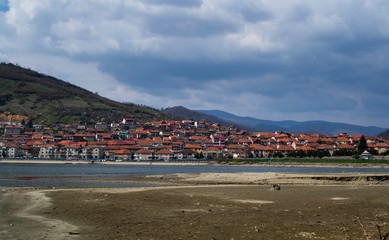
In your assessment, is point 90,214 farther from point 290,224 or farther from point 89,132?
point 89,132

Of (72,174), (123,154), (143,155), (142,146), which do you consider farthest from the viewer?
(142,146)

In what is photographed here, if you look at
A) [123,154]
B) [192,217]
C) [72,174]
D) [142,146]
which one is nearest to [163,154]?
[123,154]

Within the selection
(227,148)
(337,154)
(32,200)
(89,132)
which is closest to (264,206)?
(32,200)

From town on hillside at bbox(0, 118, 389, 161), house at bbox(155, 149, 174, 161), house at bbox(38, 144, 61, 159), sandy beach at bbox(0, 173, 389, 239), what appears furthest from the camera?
house at bbox(38, 144, 61, 159)

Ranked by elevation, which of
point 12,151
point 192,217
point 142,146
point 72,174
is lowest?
point 72,174

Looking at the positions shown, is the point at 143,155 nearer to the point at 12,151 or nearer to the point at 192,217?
the point at 12,151

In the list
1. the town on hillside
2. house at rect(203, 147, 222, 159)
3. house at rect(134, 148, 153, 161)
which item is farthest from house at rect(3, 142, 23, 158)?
house at rect(203, 147, 222, 159)

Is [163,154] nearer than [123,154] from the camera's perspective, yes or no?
No

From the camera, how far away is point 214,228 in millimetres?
13023

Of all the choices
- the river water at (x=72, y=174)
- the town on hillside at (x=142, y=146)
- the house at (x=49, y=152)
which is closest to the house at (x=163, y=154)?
the town on hillside at (x=142, y=146)

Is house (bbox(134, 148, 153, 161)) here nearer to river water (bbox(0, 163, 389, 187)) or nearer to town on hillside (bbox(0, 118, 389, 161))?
town on hillside (bbox(0, 118, 389, 161))

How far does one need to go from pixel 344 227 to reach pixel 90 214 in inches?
399

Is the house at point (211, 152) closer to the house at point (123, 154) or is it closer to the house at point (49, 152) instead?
the house at point (123, 154)

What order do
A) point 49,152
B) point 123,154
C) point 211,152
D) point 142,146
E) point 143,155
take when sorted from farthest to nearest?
1. point 142,146
2. point 211,152
3. point 49,152
4. point 143,155
5. point 123,154
